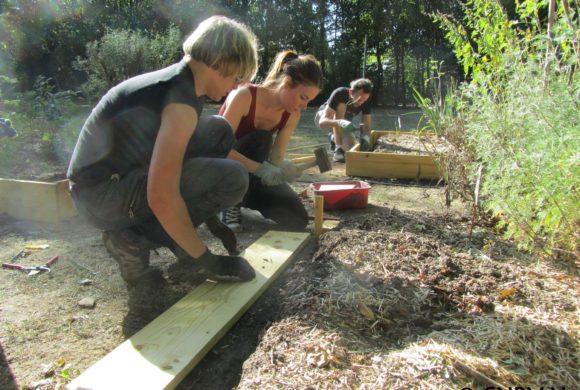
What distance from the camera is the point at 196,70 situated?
1976 millimetres

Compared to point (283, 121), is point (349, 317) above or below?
below

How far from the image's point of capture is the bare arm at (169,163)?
5.87ft

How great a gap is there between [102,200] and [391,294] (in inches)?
54.8

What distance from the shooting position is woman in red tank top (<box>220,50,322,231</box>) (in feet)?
9.09

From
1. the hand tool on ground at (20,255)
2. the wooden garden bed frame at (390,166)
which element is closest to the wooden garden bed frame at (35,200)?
the hand tool on ground at (20,255)

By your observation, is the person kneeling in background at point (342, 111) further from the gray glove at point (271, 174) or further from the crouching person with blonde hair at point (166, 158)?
the crouching person with blonde hair at point (166, 158)

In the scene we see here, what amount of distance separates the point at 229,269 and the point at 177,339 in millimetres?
524

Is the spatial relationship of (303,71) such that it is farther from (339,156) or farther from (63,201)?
(339,156)

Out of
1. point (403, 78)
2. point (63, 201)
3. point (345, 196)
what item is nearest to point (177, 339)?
point (63, 201)

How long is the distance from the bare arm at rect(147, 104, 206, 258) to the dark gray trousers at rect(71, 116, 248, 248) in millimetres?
361

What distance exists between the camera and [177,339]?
1771 mm

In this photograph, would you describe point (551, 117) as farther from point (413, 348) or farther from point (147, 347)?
point (147, 347)

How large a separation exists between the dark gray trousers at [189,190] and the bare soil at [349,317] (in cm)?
36

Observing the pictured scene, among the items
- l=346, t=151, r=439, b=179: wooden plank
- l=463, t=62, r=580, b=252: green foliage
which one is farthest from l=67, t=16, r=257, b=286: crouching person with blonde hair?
l=346, t=151, r=439, b=179: wooden plank
